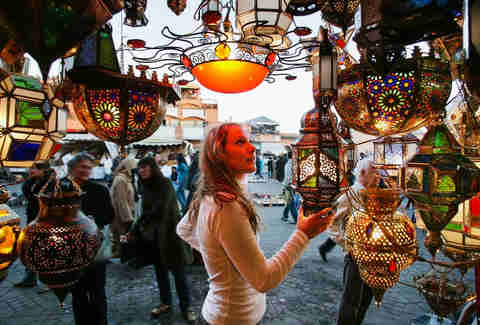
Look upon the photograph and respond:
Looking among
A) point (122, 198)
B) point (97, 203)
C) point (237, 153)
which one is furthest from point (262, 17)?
point (122, 198)

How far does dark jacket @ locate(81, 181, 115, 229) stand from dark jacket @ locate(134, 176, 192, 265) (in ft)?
1.40

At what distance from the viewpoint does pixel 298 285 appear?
4043mm

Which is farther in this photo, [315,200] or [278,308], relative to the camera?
[278,308]

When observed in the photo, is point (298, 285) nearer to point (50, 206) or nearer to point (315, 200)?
point (315, 200)

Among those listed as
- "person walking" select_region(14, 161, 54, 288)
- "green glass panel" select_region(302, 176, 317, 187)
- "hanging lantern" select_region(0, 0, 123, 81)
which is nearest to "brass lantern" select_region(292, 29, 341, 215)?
"green glass panel" select_region(302, 176, 317, 187)

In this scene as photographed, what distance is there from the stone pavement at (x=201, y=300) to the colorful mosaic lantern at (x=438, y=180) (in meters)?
2.57

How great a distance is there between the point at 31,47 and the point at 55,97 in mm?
472

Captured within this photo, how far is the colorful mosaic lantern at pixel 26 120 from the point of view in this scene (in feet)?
3.30

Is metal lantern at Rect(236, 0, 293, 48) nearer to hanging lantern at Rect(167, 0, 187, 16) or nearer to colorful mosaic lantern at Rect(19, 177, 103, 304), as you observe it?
hanging lantern at Rect(167, 0, 187, 16)

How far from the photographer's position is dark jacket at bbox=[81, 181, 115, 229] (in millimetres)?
2783

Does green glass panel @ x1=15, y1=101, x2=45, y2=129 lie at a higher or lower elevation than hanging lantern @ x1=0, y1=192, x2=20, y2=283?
higher

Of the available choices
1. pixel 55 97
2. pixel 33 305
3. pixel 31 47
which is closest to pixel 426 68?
pixel 31 47

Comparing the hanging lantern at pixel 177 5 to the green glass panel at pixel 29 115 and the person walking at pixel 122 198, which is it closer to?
the green glass panel at pixel 29 115

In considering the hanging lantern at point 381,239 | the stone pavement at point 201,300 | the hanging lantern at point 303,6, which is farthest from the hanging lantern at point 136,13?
the stone pavement at point 201,300
